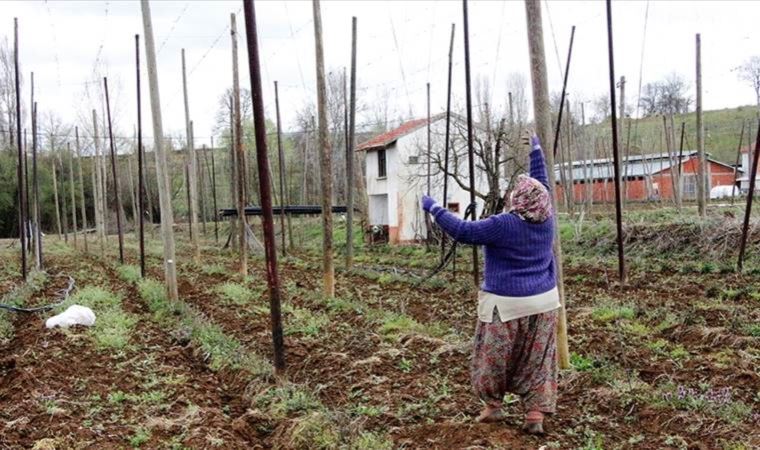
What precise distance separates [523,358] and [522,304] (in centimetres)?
41

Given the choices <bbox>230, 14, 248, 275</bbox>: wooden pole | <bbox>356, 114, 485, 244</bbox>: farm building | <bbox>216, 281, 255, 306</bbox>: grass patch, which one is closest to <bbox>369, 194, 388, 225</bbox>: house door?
<bbox>356, 114, 485, 244</bbox>: farm building

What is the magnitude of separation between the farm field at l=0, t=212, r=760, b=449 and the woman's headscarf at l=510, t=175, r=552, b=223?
1.56 meters

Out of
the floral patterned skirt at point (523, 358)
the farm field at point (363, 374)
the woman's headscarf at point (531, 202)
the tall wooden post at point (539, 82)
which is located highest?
the tall wooden post at point (539, 82)

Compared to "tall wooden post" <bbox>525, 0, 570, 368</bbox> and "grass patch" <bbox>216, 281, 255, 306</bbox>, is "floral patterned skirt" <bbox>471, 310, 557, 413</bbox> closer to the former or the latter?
"tall wooden post" <bbox>525, 0, 570, 368</bbox>

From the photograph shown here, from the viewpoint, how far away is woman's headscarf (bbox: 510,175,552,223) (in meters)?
4.56

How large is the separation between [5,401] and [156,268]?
1534 centimetres

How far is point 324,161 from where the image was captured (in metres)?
12.7

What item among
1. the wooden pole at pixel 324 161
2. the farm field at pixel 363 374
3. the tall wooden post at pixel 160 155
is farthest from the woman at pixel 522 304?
the tall wooden post at pixel 160 155

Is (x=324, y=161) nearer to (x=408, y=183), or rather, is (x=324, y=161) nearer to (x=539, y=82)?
(x=539, y=82)

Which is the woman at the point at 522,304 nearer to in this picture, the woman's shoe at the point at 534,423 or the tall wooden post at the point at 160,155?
the woman's shoe at the point at 534,423

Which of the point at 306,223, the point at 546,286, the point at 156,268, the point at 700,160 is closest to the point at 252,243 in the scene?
the point at 156,268

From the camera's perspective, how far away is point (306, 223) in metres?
41.2

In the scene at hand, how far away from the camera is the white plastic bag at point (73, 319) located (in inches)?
388

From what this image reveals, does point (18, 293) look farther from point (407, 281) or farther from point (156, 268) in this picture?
point (407, 281)
